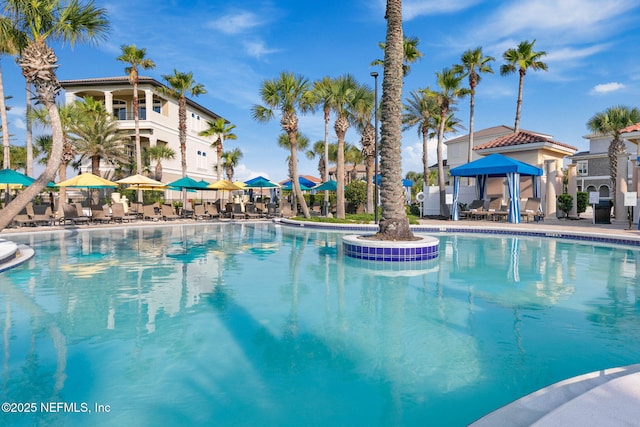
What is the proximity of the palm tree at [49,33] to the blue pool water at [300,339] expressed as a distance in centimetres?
511

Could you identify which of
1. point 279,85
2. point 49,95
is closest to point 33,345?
point 49,95

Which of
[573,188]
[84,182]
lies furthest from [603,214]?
[84,182]

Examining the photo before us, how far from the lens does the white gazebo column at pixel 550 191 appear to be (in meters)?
22.2

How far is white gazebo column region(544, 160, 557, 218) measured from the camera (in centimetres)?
2223

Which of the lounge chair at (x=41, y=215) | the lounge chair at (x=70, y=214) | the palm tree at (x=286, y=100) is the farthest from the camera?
the palm tree at (x=286, y=100)

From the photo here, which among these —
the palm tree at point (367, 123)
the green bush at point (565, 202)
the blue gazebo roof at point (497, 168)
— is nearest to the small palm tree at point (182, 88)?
the palm tree at point (367, 123)

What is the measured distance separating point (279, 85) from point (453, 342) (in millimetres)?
17882

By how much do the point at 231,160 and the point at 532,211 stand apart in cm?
2948

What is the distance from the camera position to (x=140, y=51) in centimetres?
2755

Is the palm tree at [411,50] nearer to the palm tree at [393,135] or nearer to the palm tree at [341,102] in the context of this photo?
the palm tree at [341,102]

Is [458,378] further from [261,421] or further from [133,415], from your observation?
[133,415]

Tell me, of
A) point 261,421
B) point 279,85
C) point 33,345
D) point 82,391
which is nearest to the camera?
point 261,421

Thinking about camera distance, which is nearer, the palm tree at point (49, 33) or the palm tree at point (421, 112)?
the palm tree at point (49, 33)

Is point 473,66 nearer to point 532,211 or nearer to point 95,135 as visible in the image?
point 532,211
